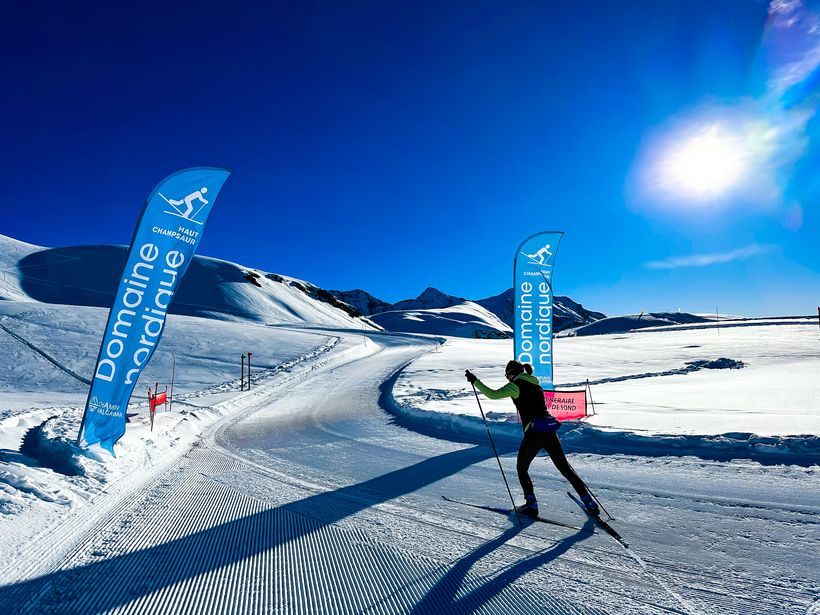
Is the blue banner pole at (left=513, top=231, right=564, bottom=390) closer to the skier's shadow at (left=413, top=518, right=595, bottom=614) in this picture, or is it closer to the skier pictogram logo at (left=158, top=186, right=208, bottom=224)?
the skier pictogram logo at (left=158, top=186, right=208, bottom=224)

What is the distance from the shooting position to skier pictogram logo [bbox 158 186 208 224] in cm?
825

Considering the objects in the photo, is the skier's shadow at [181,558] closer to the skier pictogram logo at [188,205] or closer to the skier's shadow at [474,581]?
the skier's shadow at [474,581]

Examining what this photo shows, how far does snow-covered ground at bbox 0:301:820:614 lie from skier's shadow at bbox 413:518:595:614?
0.05 feet

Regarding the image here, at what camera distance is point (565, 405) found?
1024 centimetres

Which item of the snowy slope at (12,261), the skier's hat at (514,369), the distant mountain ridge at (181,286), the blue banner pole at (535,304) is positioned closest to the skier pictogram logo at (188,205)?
the skier's hat at (514,369)

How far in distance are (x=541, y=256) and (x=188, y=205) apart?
880cm

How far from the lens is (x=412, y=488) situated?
19.9 feet

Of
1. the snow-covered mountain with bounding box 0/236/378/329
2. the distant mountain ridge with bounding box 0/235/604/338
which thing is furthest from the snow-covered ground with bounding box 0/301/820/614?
the distant mountain ridge with bounding box 0/235/604/338

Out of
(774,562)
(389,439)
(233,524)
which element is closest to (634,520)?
(774,562)

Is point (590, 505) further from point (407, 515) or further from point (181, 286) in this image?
point (181, 286)

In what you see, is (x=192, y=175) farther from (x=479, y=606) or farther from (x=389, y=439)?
(x=479, y=606)

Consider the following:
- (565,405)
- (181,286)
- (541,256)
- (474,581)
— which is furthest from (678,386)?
(181,286)

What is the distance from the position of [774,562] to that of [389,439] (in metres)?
7.10

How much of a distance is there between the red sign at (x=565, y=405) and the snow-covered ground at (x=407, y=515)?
1.47ft
